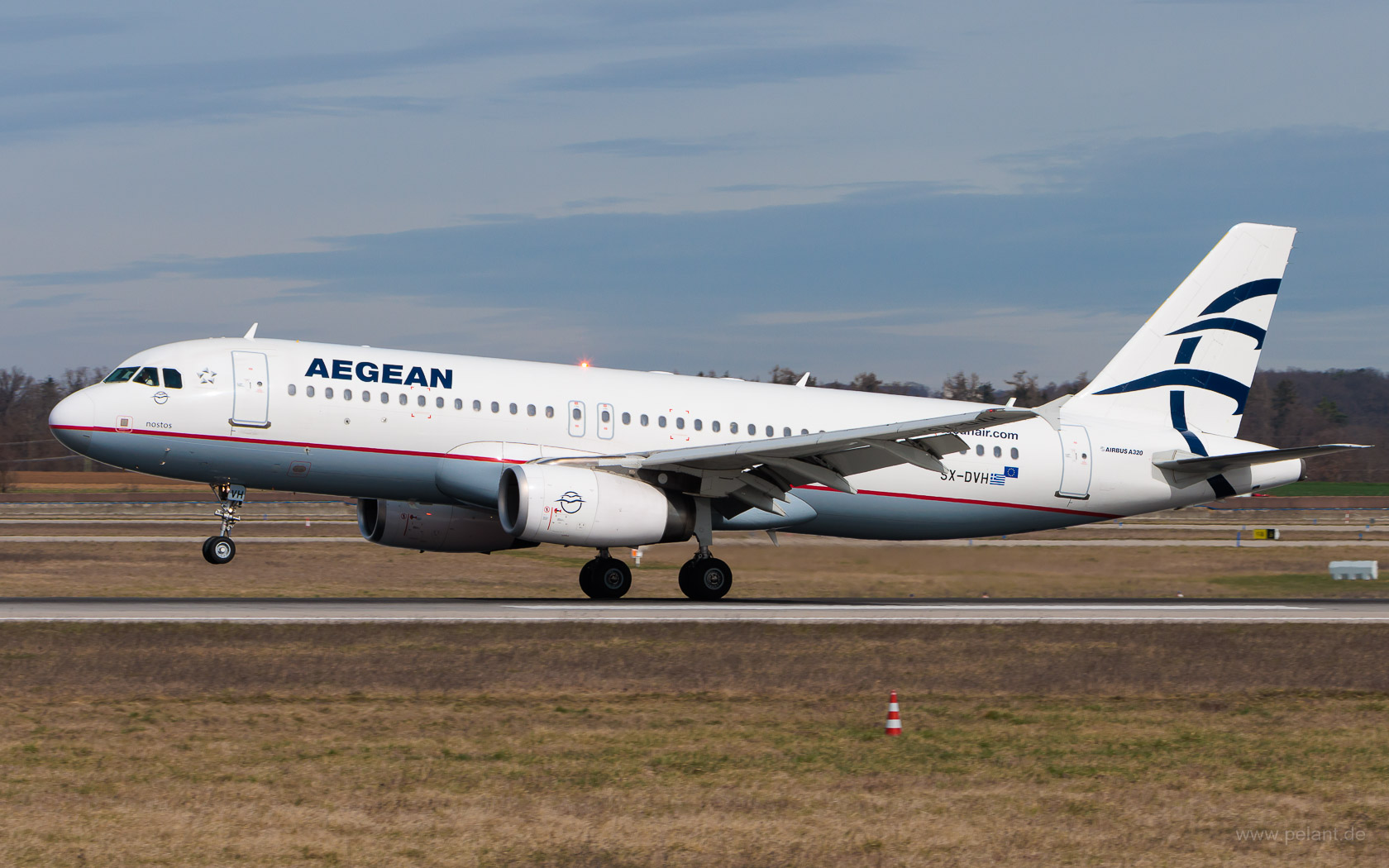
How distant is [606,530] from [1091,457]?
→ 12.4m

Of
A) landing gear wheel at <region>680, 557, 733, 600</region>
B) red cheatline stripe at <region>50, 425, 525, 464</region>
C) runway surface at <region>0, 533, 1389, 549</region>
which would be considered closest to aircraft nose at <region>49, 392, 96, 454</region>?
red cheatline stripe at <region>50, 425, 525, 464</region>

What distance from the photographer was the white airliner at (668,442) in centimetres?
2511

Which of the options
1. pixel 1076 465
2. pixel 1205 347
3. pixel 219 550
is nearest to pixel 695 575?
pixel 219 550

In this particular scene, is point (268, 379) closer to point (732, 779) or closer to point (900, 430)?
point (900, 430)

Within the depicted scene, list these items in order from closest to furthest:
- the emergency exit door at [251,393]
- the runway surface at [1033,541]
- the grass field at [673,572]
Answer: the emergency exit door at [251,393] < the grass field at [673,572] < the runway surface at [1033,541]

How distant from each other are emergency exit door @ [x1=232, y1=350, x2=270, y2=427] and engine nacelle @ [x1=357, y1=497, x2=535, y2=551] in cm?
343

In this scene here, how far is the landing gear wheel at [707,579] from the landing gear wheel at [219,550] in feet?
29.0

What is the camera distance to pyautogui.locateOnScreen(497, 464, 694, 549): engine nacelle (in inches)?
958

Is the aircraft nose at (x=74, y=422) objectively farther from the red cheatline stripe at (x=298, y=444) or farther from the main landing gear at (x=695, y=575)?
the main landing gear at (x=695, y=575)

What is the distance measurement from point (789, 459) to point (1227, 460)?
36.3ft

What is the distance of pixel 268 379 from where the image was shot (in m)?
25.5

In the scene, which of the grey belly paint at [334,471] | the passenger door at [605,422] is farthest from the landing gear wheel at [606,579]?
the passenger door at [605,422]

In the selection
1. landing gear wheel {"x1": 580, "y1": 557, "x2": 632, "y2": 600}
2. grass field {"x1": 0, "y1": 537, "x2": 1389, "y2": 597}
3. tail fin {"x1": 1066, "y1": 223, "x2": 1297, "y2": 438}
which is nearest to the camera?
landing gear wheel {"x1": 580, "y1": 557, "x2": 632, "y2": 600}

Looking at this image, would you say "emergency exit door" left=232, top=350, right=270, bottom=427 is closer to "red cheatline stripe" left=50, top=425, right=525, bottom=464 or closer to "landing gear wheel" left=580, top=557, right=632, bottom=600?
"red cheatline stripe" left=50, top=425, right=525, bottom=464
